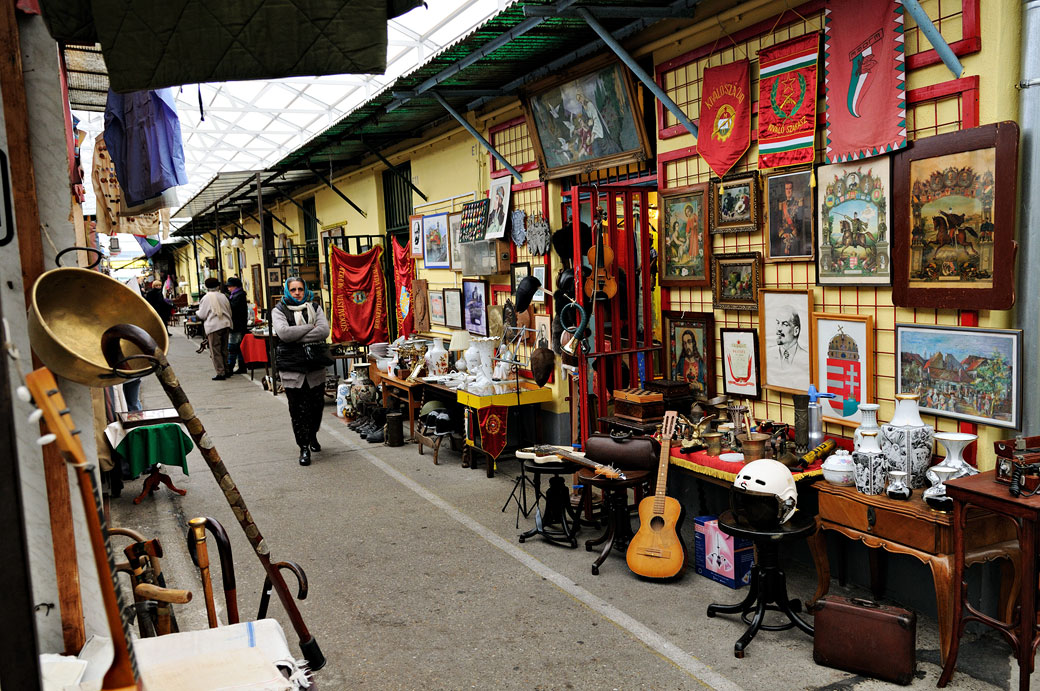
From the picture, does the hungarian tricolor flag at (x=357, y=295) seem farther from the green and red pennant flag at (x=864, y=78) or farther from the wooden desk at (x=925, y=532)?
the wooden desk at (x=925, y=532)

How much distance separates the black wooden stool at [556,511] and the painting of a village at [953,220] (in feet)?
9.58

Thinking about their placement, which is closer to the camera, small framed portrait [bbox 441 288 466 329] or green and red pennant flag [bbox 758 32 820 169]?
green and red pennant flag [bbox 758 32 820 169]

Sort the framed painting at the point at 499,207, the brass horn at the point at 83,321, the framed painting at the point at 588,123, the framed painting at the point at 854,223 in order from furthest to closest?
the framed painting at the point at 499,207
the framed painting at the point at 588,123
the framed painting at the point at 854,223
the brass horn at the point at 83,321

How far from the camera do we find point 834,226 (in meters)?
5.02

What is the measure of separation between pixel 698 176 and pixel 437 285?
610cm

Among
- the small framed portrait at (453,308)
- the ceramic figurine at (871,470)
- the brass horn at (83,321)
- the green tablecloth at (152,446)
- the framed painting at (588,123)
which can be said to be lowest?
the green tablecloth at (152,446)

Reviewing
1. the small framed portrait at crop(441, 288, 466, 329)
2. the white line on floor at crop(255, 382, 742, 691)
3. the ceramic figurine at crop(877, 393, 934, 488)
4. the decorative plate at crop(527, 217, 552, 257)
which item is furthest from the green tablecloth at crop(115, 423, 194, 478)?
the ceramic figurine at crop(877, 393, 934, 488)

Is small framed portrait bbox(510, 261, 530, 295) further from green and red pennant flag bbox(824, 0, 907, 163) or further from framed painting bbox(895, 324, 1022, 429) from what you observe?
framed painting bbox(895, 324, 1022, 429)

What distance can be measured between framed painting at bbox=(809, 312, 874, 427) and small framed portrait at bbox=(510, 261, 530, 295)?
13.9 ft

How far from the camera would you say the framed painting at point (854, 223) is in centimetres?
471

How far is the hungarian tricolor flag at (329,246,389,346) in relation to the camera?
13047mm

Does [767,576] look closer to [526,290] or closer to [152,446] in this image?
[526,290]

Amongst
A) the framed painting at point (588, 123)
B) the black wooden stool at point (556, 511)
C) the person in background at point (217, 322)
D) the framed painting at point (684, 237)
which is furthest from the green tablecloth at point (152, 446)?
the person in background at point (217, 322)

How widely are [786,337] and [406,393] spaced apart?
5831 mm
